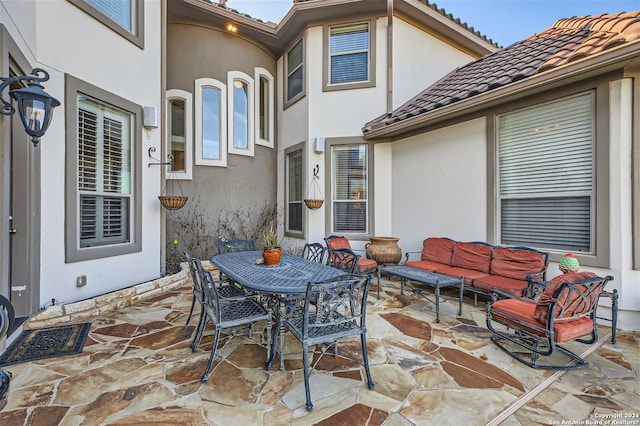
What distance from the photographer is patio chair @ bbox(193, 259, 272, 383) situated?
8.57ft

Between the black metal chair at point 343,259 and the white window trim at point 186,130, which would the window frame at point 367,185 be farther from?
the white window trim at point 186,130

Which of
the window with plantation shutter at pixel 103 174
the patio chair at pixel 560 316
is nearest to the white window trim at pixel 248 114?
the window with plantation shutter at pixel 103 174

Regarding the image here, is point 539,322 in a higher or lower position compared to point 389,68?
lower

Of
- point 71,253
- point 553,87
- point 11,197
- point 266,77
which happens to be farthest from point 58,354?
point 266,77

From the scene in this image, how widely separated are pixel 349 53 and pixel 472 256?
5.06 meters

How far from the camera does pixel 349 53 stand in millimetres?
6695

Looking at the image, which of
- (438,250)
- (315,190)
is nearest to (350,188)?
(315,190)

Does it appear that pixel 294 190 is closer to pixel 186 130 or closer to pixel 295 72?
pixel 186 130

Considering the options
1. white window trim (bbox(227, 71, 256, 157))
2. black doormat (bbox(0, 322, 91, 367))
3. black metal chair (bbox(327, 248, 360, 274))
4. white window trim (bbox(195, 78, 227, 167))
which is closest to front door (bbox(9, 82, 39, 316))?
black doormat (bbox(0, 322, 91, 367))

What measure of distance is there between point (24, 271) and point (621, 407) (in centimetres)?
582

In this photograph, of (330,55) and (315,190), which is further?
(315,190)

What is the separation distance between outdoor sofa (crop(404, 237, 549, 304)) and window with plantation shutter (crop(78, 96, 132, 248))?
16.1 ft

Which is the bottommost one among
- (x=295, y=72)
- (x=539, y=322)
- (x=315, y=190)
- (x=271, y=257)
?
(x=539, y=322)

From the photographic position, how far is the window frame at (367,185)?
6.62 metres
